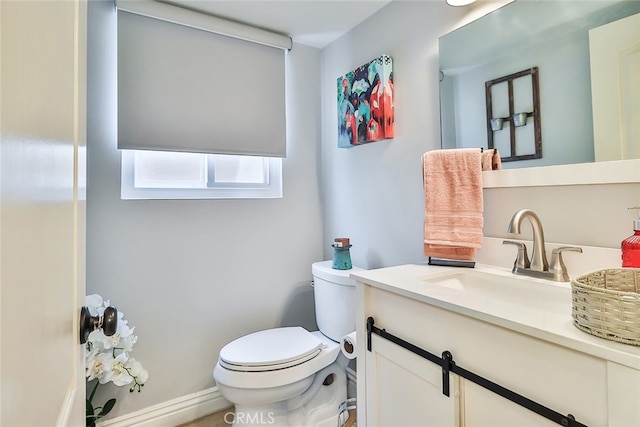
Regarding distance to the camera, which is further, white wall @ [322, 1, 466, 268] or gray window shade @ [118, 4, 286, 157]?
gray window shade @ [118, 4, 286, 157]

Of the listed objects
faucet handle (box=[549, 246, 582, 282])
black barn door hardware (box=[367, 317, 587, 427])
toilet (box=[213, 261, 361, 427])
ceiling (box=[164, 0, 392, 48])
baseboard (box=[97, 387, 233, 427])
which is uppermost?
ceiling (box=[164, 0, 392, 48])

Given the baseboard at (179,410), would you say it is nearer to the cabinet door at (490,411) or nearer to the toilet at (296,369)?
the toilet at (296,369)

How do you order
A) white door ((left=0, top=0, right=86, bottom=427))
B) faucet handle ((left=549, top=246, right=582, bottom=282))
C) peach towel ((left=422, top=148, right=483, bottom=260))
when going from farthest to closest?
peach towel ((left=422, top=148, right=483, bottom=260)), faucet handle ((left=549, top=246, right=582, bottom=282)), white door ((left=0, top=0, right=86, bottom=427))

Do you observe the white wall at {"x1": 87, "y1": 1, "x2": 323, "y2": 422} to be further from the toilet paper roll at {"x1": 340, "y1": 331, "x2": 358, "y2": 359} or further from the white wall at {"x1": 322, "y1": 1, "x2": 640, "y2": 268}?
the toilet paper roll at {"x1": 340, "y1": 331, "x2": 358, "y2": 359}

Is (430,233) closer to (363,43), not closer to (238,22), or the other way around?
(363,43)

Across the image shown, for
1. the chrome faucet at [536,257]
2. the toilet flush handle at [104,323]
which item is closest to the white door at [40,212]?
the toilet flush handle at [104,323]

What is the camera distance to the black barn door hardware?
24.7 inches

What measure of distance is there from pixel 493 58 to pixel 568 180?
0.52 m

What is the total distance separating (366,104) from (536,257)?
107 centimetres

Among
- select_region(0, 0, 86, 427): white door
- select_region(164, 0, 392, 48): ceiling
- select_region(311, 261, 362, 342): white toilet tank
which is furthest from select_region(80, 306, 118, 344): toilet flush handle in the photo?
select_region(164, 0, 392, 48): ceiling

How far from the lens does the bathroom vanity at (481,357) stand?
0.58 meters

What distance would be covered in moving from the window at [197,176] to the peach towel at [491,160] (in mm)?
1176

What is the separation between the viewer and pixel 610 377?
56 centimetres

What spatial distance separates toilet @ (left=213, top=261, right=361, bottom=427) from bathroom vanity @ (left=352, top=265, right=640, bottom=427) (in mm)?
432
